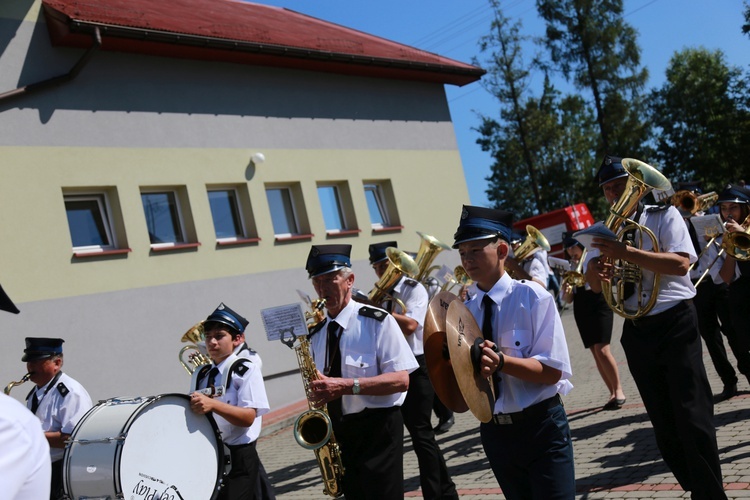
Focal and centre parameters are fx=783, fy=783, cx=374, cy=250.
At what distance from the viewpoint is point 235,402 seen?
18.5 ft

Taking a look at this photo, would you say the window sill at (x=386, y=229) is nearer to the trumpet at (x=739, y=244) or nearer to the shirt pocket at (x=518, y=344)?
the trumpet at (x=739, y=244)

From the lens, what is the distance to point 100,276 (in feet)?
41.1

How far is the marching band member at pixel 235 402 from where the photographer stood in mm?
5559

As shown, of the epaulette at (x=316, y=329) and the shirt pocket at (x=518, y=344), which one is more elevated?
the epaulette at (x=316, y=329)

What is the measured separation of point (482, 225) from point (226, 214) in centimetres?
1161

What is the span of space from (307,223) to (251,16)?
6.25 metres

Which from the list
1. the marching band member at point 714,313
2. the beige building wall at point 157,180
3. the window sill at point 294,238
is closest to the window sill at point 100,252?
the beige building wall at point 157,180

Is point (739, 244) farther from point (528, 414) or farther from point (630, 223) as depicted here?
point (528, 414)

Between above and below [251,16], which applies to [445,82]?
below

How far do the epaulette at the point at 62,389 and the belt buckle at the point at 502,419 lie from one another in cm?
428

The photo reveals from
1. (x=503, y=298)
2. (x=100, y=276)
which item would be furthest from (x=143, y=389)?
(x=503, y=298)

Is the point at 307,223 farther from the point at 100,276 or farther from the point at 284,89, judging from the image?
the point at 100,276

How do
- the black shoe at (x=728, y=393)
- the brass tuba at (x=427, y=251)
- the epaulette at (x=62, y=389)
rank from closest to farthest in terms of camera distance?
the epaulette at (x=62, y=389), the black shoe at (x=728, y=393), the brass tuba at (x=427, y=251)

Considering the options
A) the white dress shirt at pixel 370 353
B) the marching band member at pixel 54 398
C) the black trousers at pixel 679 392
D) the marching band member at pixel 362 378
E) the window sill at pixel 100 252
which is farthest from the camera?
the window sill at pixel 100 252
